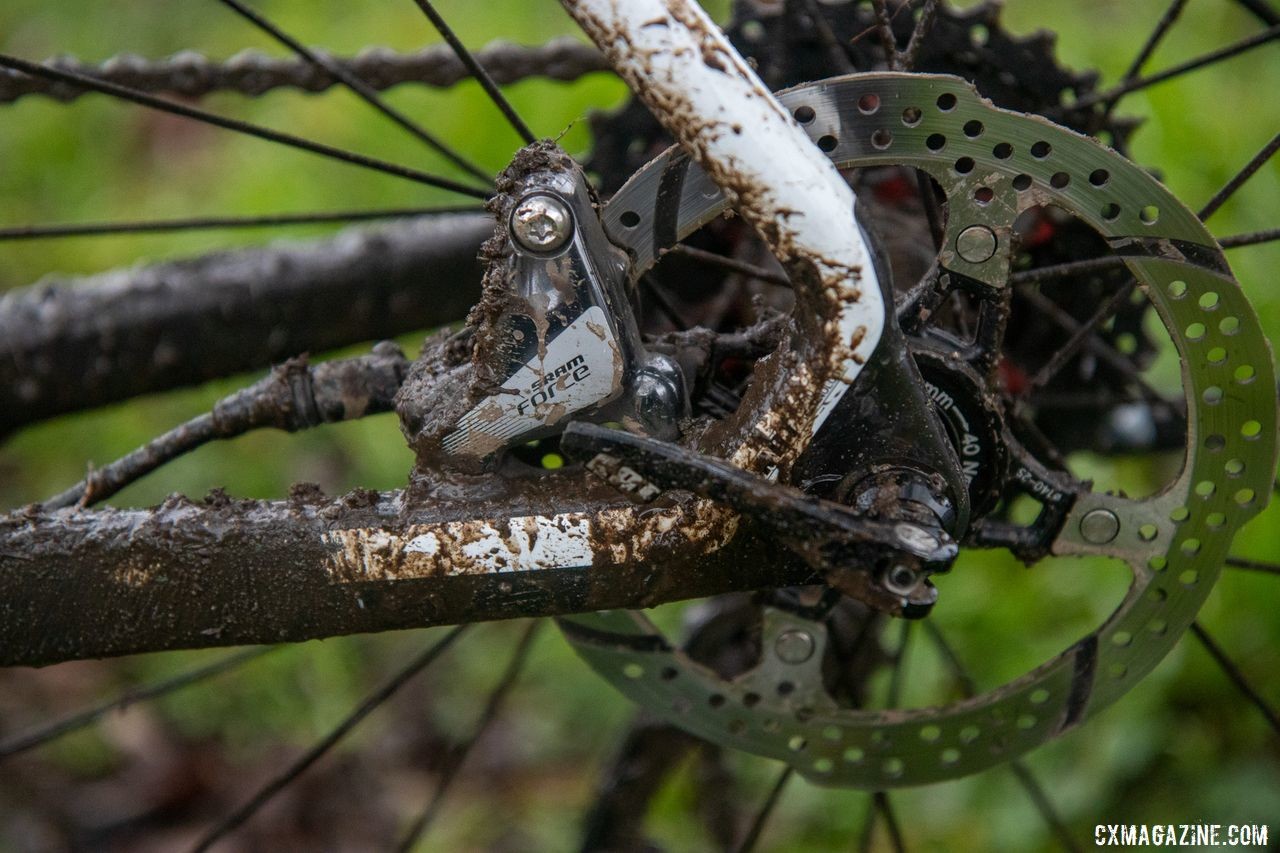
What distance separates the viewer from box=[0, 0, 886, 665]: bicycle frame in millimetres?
706

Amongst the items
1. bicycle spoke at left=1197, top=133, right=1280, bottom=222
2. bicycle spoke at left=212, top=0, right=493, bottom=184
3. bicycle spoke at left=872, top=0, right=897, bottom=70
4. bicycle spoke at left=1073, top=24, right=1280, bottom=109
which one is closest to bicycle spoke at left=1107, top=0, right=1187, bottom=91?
bicycle spoke at left=1073, top=24, right=1280, bottom=109

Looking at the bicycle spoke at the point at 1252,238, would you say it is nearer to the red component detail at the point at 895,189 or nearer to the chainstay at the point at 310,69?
the red component detail at the point at 895,189

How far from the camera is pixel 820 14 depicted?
3.13 feet

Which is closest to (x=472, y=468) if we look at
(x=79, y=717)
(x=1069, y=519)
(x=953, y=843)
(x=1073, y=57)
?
(x=1069, y=519)

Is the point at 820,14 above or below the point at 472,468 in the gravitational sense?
above

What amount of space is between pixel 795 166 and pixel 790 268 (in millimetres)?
55

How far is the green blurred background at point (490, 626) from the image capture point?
1581mm

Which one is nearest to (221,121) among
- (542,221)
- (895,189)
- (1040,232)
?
(542,221)

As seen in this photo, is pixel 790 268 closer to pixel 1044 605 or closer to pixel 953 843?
pixel 953 843

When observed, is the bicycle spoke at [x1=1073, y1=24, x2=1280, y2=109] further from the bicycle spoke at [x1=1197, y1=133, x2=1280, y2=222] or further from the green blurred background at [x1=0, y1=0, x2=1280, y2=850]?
the green blurred background at [x1=0, y1=0, x2=1280, y2=850]

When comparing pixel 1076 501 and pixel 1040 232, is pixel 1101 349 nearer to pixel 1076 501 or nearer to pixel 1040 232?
pixel 1040 232

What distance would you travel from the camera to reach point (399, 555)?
723 millimetres

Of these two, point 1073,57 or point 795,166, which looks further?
point 1073,57

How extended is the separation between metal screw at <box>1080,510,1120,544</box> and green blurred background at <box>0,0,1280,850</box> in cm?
53
